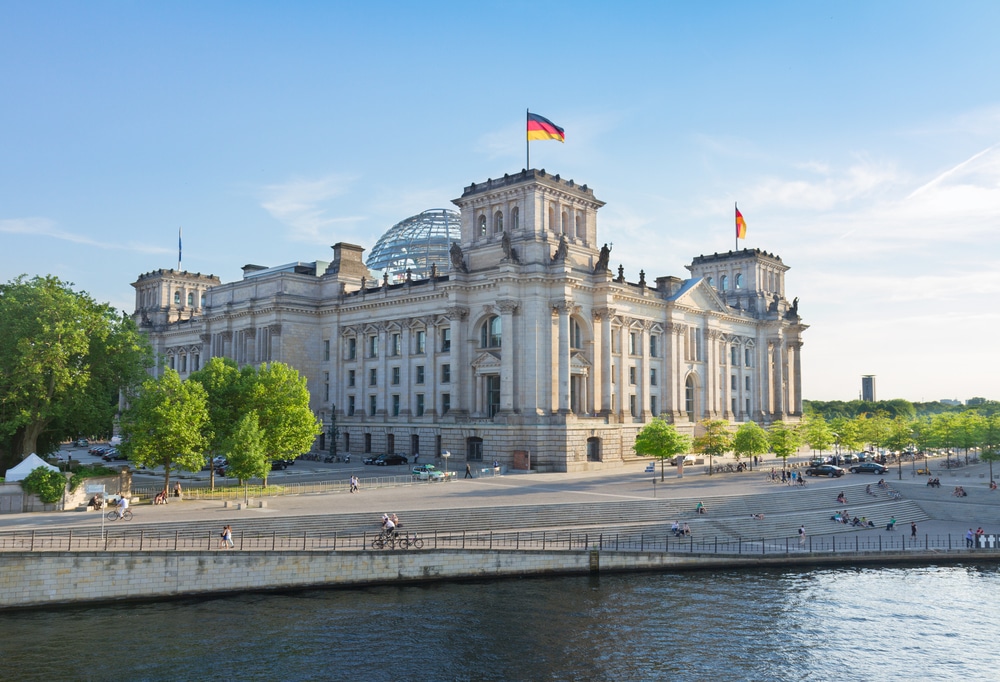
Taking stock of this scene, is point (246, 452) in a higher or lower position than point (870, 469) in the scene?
higher

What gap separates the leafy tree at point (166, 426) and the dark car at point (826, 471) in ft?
184

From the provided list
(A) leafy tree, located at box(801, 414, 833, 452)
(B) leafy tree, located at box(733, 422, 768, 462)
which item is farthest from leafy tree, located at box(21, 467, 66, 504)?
(A) leafy tree, located at box(801, 414, 833, 452)

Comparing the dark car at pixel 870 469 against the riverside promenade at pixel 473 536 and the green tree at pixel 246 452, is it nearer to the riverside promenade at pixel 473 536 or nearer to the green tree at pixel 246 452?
the riverside promenade at pixel 473 536

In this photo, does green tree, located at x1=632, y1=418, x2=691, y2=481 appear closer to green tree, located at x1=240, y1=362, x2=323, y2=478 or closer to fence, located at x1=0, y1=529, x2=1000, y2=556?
fence, located at x1=0, y1=529, x2=1000, y2=556

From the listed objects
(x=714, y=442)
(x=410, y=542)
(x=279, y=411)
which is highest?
(x=279, y=411)

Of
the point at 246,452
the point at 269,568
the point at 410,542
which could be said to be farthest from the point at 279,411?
the point at 269,568

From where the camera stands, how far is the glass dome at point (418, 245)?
117 metres

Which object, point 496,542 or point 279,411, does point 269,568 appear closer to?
point 496,542

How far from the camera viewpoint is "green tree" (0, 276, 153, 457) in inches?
2157

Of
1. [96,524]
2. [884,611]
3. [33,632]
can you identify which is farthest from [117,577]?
[884,611]

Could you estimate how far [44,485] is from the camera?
155 feet

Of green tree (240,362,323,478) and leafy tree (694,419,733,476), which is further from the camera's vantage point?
leafy tree (694,419,733,476)

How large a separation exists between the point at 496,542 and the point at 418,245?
266 feet

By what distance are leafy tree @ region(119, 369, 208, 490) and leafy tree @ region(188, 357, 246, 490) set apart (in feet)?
9.08
